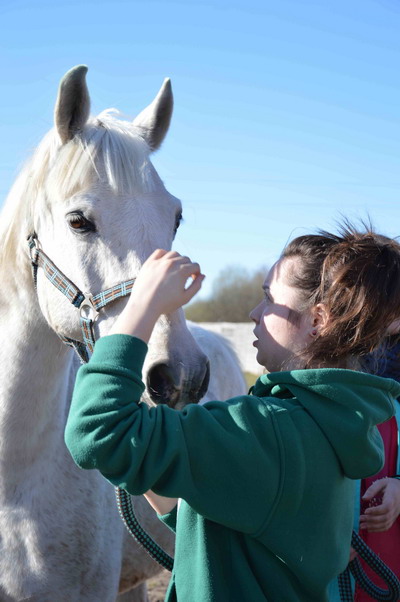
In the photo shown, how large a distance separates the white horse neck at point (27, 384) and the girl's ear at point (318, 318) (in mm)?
1317

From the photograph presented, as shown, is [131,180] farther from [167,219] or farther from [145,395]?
[145,395]

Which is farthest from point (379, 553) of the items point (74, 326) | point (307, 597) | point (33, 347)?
point (33, 347)

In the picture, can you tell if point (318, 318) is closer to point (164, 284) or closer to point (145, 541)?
point (164, 284)

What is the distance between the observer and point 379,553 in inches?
76.0

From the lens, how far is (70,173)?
87.6 inches

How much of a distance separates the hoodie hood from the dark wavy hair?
147mm

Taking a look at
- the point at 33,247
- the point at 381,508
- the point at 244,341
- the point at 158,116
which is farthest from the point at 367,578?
the point at 244,341

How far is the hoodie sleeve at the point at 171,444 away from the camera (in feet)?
3.65

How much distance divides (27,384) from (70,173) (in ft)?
2.92

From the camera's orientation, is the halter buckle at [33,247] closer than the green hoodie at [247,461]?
No

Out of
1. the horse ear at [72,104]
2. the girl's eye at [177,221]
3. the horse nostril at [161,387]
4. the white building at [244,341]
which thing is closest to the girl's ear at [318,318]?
the horse nostril at [161,387]

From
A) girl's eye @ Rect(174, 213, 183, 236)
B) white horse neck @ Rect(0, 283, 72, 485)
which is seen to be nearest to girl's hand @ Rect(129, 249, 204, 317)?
girl's eye @ Rect(174, 213, 183, 236)

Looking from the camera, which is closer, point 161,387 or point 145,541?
point 145,541

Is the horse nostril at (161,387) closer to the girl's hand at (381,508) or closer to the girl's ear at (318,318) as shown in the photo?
the girl's ear at (318,318)
